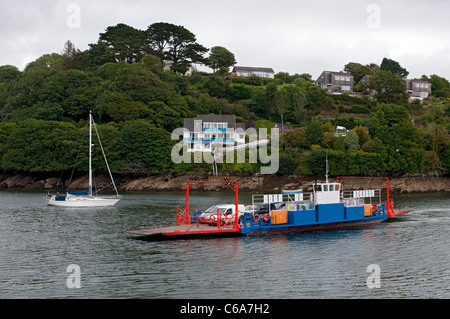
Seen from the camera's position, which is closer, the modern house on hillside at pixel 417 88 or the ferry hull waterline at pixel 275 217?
the ferry hull waterline at pixel 275 217

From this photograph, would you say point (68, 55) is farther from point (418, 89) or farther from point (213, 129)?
point (418, 89)

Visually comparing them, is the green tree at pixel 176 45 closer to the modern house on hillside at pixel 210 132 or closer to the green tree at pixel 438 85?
the modern house on hillside at pixel 210 132

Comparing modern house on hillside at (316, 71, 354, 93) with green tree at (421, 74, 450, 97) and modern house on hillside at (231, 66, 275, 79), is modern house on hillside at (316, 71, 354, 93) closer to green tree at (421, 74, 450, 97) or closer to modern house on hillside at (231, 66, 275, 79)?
modern house on hillside at (231, 66, 275, 79)

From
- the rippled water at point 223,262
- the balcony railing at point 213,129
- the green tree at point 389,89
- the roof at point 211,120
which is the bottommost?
the rippled water at point 223,262

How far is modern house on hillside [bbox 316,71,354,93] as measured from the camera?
15638 centimetres

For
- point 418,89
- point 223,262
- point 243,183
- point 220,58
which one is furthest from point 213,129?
point 418,89

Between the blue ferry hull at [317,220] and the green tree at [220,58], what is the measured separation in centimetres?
11591

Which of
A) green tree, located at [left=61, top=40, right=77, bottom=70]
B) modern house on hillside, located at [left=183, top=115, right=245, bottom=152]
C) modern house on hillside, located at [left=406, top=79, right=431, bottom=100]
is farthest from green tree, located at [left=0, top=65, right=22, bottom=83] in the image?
modern house on hillside, located at [left=406, top=79, right=431, bottom=100]

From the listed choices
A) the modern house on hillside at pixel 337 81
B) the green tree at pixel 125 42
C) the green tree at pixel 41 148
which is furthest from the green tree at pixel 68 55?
the modern house on hillside at pixel 337 81

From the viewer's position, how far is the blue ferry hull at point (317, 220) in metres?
43.0

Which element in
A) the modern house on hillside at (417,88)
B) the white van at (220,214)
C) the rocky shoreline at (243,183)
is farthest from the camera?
the modern house on hillside at (417,88)

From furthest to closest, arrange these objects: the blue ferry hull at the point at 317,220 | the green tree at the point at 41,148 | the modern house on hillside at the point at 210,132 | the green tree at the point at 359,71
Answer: the green tree at the point at 359,71
the modern house on hillside at the point at 210,132
the green tree at the point at 41,148
the blue ferry hull at the point at 317,220

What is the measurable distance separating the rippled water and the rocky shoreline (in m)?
42.2
